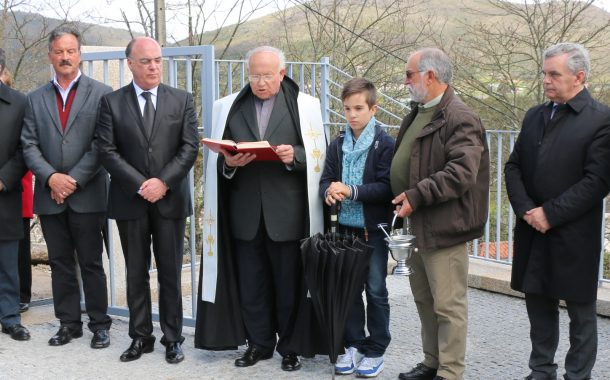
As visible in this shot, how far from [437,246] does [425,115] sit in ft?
2.28

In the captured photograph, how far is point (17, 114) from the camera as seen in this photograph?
5.58 m

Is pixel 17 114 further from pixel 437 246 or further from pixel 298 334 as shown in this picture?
pixel 437 246

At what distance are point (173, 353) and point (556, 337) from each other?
7.47 ft

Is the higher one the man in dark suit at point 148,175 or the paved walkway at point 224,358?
the man in dark suit at point 148,175

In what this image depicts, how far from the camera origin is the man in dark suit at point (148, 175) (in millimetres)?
4965

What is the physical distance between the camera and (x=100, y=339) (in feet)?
17.8

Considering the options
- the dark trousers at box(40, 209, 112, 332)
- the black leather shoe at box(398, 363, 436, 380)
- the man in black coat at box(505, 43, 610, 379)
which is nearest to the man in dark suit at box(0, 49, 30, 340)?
the dark trousers at box(40, 209, 112, 332)

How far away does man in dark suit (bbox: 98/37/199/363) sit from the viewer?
4.96m

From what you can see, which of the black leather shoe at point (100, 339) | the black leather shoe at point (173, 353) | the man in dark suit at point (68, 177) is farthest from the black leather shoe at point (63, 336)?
the black leather shoe at point (173, 353)

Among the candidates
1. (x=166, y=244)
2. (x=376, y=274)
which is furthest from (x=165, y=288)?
(x=376, y=274)

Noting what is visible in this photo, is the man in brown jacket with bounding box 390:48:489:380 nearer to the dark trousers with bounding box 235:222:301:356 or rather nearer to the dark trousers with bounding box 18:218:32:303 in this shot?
the dark trousers with bounding box 235:222:301:356

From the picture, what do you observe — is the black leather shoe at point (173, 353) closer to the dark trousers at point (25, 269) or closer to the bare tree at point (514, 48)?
the dark trousers at point (25, 269)

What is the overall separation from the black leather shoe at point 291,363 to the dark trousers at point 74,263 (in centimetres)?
134

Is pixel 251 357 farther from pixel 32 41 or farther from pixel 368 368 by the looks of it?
pixel 32 41
